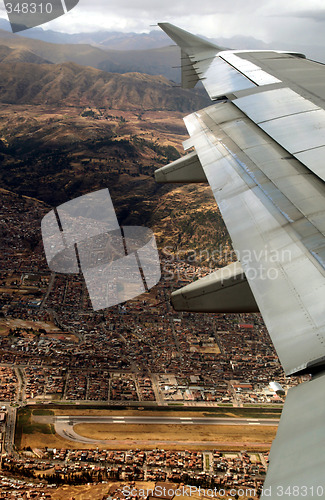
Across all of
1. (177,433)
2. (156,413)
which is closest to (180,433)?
(177,433)

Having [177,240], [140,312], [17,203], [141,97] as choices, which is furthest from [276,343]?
[141,97]

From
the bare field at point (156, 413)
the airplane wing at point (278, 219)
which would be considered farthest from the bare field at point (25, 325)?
the airplane wing at point (278, 219)

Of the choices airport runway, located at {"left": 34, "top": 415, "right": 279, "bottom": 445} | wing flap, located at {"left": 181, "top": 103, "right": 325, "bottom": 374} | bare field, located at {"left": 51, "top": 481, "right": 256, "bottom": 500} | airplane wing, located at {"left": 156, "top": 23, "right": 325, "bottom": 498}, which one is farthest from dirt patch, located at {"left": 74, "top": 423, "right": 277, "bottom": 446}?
wing flap, located at {"left": 181, "top": 103, "right": 325, "bottom": 374}

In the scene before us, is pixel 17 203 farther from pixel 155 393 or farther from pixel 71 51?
pixel 71 51

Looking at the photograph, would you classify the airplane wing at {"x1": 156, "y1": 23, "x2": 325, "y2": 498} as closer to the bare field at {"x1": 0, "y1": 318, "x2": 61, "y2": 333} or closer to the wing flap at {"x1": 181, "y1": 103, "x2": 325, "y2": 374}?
the wing flap at {"x1": 181, "y1": 103, "x2": 325, "y2": 374}

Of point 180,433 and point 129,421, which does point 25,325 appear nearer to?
point 129,421
